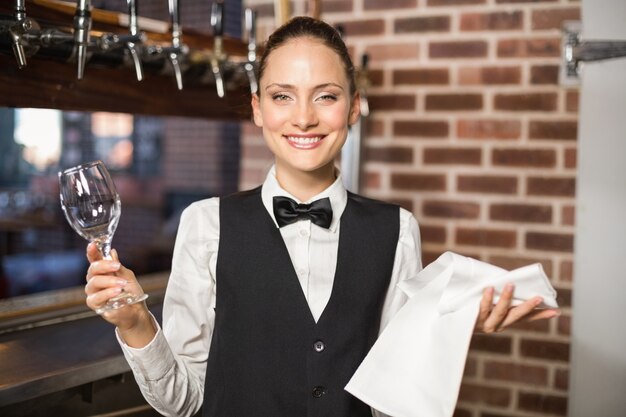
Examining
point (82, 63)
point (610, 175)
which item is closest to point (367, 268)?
point (82, 63)

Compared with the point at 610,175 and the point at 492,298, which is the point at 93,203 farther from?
the point at 610,175

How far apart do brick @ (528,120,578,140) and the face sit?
963 mm

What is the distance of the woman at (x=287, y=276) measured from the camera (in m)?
1.34

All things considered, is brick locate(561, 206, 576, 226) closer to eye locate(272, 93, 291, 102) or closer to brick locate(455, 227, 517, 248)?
brick locate(455, 227, 517, 248)

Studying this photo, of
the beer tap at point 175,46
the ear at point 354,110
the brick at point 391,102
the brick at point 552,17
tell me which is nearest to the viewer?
the ear at point 354,110

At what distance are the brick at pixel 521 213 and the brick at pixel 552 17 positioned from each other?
547 mm

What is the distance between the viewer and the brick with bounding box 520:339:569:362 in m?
2.17

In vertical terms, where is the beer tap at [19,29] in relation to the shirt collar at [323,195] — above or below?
above

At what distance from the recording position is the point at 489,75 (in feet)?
7.14

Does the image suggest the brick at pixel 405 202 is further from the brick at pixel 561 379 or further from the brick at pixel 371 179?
the brick at pixel 561 379

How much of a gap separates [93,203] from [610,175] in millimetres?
1573

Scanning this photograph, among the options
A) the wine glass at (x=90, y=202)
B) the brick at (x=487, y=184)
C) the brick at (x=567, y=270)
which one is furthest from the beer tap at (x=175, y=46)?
the brick at (x=567, y=270)

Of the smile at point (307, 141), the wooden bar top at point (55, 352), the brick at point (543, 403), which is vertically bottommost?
the brick at point (543, 403)

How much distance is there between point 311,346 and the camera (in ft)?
4.39
